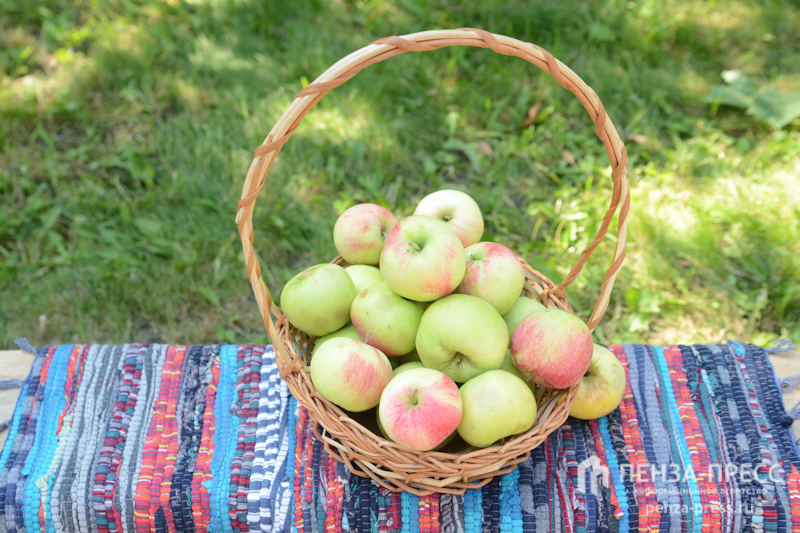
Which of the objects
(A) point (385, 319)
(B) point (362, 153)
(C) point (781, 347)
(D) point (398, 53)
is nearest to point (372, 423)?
(A) point (385, 319)

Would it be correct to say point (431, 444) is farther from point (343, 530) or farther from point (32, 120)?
point (32, 120)

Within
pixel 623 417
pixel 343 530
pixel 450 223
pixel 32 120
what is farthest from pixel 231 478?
pixel 32 120

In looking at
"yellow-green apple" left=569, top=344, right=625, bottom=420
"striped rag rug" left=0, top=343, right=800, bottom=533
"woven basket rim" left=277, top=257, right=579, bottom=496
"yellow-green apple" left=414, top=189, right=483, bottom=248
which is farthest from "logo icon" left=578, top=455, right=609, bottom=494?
"yellow-green apple" left=414, top=189, right=483, bottom=248

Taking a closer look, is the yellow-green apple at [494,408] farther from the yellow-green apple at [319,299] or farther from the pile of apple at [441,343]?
the yellow-green apple at [319,299]

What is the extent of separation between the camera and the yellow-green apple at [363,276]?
4.95ft

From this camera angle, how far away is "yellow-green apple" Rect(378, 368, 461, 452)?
1.13 meters

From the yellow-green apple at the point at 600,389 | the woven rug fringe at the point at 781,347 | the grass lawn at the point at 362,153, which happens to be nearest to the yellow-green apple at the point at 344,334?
the yellow-green apple at the point at 600,389

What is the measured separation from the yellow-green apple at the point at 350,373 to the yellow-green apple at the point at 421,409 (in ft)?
0.16

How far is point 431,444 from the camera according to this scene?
1.14 metres

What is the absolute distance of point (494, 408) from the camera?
3.89 ft

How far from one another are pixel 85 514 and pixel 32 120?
2.48m

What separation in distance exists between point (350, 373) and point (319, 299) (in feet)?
0.77

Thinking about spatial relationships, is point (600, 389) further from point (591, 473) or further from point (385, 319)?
point (385, 319)

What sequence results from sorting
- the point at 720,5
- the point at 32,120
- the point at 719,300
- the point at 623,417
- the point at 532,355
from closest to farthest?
the point at 532,355 < the point at 623,417 < the point at 719,300 < the point at 32,120 < the point at 720,5
